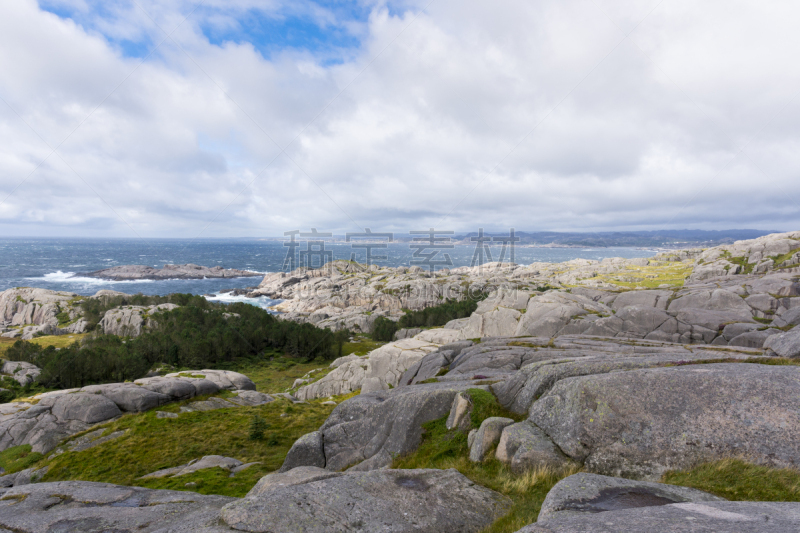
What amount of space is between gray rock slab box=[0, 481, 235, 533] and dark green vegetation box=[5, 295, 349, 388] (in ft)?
162

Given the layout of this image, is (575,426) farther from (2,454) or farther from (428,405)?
(2,454)

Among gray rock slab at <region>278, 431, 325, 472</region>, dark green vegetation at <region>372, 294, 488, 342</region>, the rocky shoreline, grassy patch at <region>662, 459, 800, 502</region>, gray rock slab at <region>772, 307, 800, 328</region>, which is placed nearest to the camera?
the rocky shoreline

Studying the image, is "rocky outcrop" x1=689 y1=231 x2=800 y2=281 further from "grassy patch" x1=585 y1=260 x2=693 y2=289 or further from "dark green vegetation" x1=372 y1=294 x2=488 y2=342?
"dark green vegetation" x1=372 y1=294 x2=488 y2=342

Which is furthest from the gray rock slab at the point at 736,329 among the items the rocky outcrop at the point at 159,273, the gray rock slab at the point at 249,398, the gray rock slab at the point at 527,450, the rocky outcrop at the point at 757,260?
the rocky outcrop at the point at 159,273

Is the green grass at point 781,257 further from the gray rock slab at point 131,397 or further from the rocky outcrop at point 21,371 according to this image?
the rocky outcrop at point 21,371

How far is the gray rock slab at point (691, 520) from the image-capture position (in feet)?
17.9

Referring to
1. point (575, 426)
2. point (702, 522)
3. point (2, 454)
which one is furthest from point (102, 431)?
point (702, 522)

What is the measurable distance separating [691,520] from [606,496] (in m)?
2.04

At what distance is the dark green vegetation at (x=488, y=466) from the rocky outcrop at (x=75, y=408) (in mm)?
34231

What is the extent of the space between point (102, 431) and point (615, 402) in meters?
39.5

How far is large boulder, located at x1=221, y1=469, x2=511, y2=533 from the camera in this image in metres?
7.94

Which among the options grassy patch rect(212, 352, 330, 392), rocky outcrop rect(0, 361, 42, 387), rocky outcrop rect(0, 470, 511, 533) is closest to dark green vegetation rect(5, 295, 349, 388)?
rocky outcrop rect(0, 361, 42, 387)

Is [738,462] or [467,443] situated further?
[467,443]

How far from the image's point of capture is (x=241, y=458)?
24328mm
